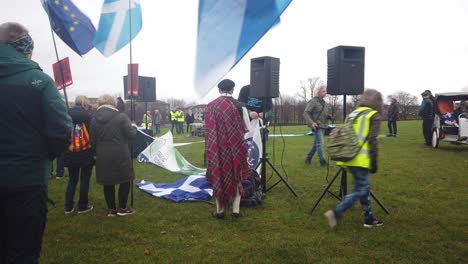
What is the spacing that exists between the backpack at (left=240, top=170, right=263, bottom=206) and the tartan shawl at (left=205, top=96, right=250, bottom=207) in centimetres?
68

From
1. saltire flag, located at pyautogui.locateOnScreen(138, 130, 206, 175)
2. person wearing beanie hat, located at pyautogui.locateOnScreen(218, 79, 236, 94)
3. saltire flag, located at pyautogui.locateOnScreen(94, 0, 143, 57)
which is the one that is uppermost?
saltire flag, located at pyautogui.locateOnScreen(94, 0, 143, 57)

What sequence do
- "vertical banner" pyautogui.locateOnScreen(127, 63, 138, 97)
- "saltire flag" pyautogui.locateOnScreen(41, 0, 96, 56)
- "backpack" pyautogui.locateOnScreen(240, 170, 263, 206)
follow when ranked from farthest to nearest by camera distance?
"saltire flag" pyautogui.locateOnScreen(41, 0, 96, 56) < "vertical banner" pyautogui.locateOnScreen(127, 63, 138, 97) < "backpack" pyautogui.locateOnScreen(240, 170, 263, 206)

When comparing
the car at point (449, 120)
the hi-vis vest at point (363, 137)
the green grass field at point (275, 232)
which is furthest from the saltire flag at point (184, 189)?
the car at point (449, 120)

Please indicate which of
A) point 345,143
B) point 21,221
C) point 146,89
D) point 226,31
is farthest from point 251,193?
point 146,89

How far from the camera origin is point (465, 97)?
36.9ft

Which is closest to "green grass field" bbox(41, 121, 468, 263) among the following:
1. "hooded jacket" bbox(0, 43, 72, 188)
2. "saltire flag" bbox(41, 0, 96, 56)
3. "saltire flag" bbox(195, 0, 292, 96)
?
"hooded jacket" bbox(0, 43, 72, 188)

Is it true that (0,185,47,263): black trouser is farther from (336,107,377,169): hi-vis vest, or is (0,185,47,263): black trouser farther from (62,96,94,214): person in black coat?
(336,107,377,169): hi-vis vest

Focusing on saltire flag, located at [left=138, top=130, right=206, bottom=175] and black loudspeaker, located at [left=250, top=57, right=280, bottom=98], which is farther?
saltire flag, located at [left=138, top=130, right=206, bottom=175]

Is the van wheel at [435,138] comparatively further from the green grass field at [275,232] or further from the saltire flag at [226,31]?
the saltire flag at [226,31]

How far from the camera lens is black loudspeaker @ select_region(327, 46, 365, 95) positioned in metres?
4.87

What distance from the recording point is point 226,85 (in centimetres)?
448

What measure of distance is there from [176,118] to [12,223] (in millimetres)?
22133

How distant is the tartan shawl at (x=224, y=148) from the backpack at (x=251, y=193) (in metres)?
0.68

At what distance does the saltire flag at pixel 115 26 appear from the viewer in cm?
557
